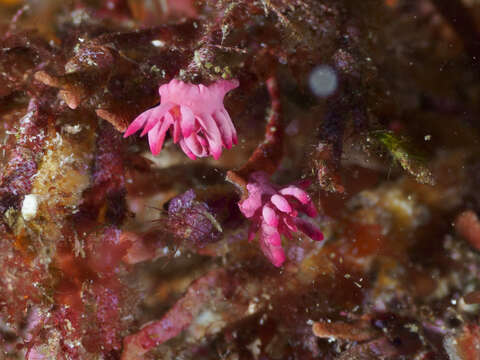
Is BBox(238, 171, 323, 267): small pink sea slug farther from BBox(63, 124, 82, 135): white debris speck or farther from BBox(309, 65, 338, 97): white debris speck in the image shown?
BBox(63, 124, 82, 135): white debris speck

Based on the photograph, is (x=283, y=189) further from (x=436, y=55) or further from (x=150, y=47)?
(x=436, y=55)

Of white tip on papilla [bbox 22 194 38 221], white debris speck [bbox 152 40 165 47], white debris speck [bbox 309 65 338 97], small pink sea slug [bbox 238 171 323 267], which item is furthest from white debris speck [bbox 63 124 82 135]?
white debris speck [bbox 309 65 338 97]

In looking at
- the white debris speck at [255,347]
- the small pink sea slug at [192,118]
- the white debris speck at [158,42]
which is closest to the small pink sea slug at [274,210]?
the small pink sea slug at [192,118]

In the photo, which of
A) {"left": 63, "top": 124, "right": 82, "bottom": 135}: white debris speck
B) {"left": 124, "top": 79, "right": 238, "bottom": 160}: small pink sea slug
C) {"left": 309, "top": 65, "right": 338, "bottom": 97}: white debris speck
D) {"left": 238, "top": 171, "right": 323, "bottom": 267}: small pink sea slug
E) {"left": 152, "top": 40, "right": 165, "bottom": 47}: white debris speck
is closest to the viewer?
{"left": 124, "top": 79, "right": 238, "bottom": 160}: small pink sea slug

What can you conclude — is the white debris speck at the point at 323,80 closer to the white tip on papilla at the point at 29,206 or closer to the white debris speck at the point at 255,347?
the white debris speck at the point at 255,347

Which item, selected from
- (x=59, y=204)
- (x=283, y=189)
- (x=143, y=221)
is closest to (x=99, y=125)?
(x=59, y=204)
